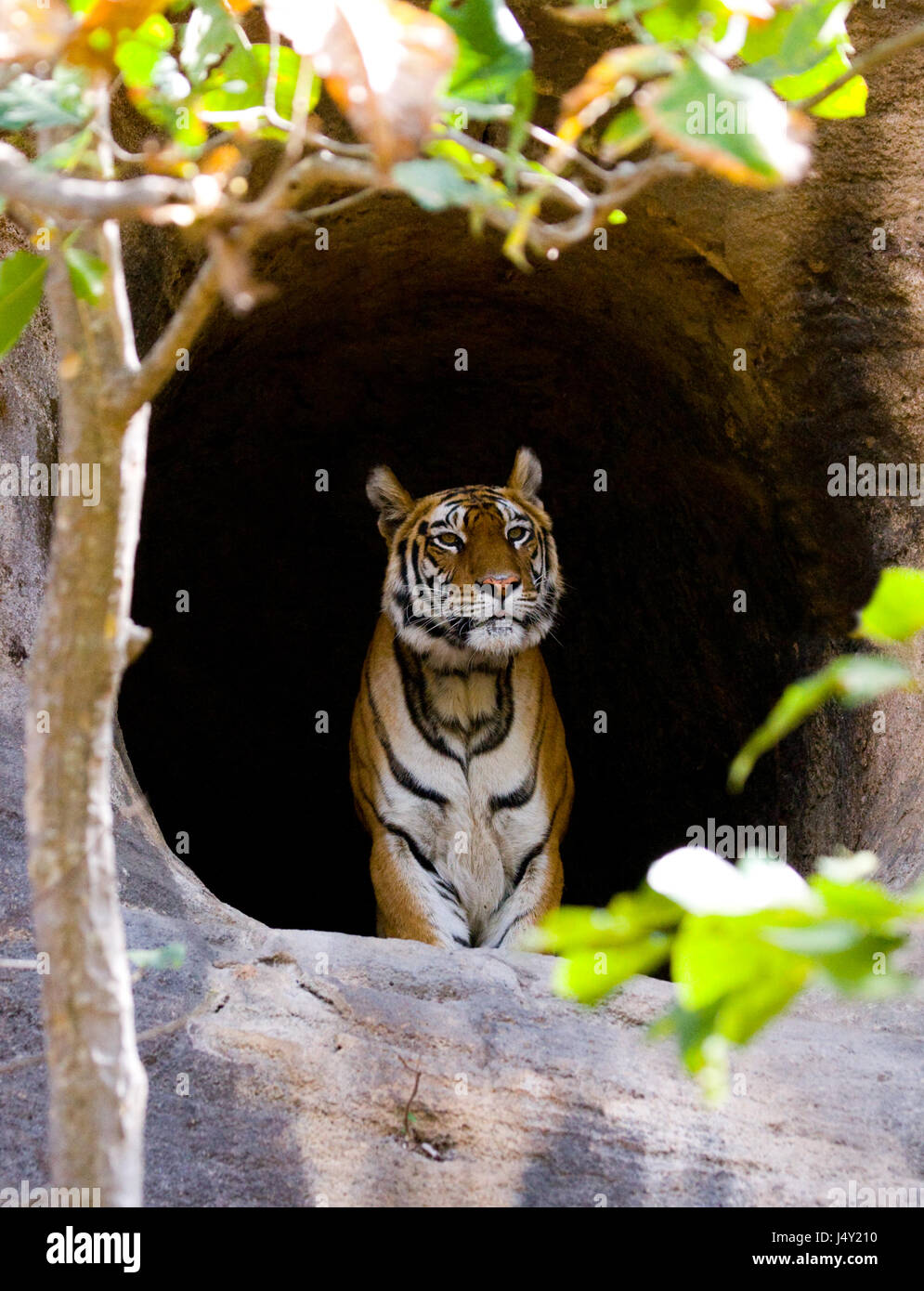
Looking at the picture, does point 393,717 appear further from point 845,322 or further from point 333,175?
point 333,175

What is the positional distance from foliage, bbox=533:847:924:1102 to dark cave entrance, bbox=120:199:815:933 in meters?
4.61

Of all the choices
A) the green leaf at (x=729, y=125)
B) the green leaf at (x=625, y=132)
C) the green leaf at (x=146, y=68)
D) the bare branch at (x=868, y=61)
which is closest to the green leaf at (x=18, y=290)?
the green leaf at (x=146, y=68)

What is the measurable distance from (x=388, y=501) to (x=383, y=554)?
1.93 m

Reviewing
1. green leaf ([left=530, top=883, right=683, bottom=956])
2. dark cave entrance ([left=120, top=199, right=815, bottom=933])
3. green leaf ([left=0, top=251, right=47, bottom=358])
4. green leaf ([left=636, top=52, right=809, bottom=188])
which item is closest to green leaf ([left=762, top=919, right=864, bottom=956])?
green leaf ([left=530, top=883, right=683, bottom=956])

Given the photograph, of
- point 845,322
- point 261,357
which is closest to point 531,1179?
point 845,322

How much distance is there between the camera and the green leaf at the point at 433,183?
149 cm

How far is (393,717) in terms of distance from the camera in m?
5.70

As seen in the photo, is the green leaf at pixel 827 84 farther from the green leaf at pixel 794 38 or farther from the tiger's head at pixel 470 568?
the tiger's head at pixel 470 568

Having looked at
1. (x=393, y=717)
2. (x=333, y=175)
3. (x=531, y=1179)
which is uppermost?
(x=333, y=175)

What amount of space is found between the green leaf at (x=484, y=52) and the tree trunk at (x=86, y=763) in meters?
0.51

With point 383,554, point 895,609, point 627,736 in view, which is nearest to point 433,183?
point 895,609

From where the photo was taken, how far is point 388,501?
6176mm

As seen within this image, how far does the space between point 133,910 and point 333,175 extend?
235 cm

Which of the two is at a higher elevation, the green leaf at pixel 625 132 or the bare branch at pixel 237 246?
the green leaf at pixel 625 132
